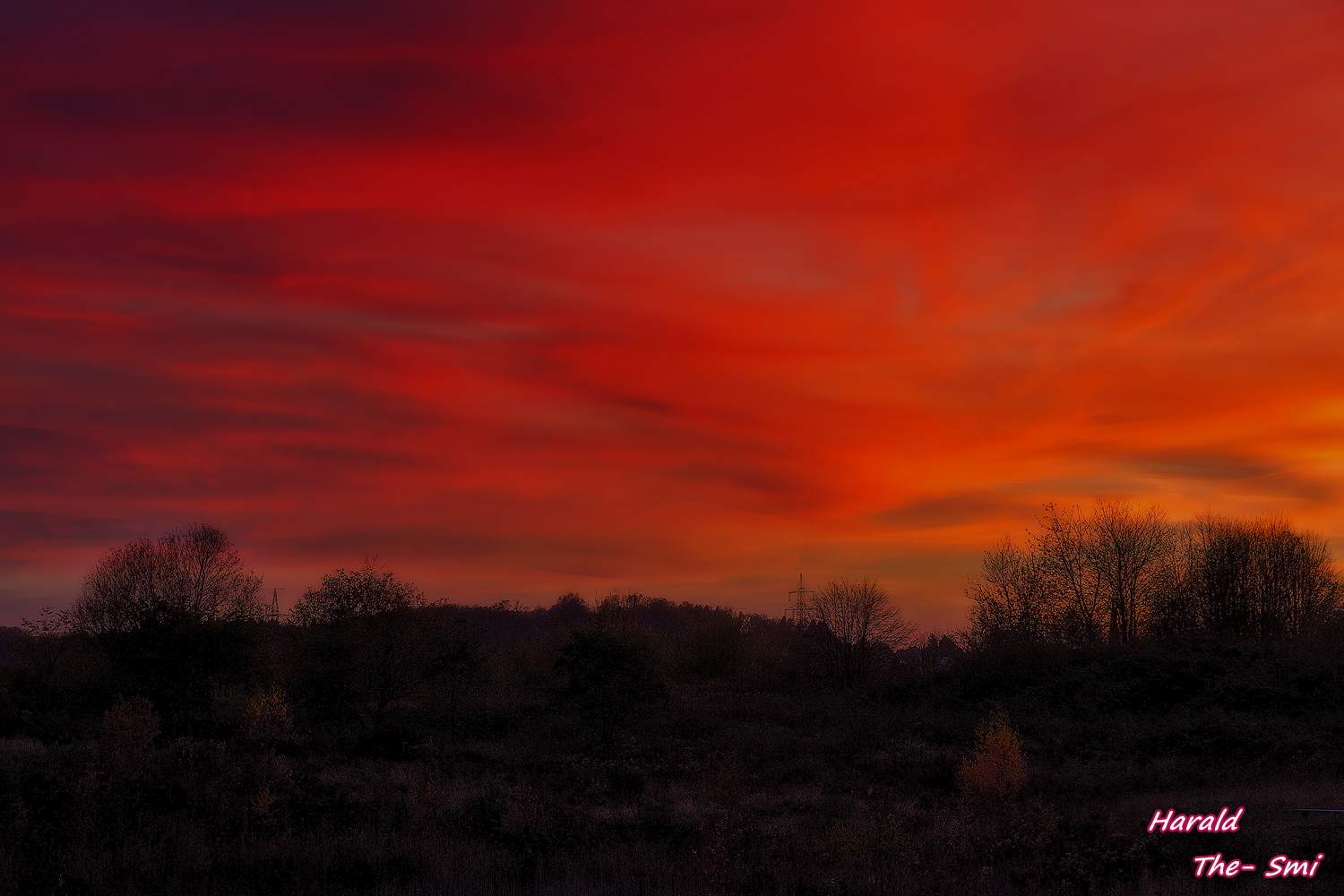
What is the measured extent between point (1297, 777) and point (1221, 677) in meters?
15.4

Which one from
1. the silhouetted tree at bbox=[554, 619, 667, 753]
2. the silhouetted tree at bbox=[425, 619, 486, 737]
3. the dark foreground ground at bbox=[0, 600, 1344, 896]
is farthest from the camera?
the silhouetted tree at bbox=[425, 619, 486, 737]

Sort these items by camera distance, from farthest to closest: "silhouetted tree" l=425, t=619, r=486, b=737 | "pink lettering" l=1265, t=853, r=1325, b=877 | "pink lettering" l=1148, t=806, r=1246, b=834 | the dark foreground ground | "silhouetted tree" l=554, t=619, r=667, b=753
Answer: "silhouetted tree" l=425, t=619, r=486, b=737 → "silhouetted tree" l=554, t=619, r=667, b=753 → "pink lettering" l=1148, t=806, r=1246, b=834 → the dark foreground ground → "pink lettering" l=1265, t=853, r=1325, b=877

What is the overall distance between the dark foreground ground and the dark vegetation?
0.15 metres

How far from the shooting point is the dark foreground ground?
59.3 feet

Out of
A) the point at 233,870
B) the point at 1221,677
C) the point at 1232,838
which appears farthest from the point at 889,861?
the point at 1221,677

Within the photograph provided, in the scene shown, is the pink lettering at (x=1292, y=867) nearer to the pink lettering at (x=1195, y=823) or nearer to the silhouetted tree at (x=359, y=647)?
the pink lettering at (x=1195, y=823)

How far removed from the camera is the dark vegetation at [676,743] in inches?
727

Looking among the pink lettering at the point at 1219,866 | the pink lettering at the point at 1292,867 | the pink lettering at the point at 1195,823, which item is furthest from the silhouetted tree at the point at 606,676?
the pink lettering at the point at 1292,867

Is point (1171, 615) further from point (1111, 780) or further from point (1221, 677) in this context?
point (1111, 780)

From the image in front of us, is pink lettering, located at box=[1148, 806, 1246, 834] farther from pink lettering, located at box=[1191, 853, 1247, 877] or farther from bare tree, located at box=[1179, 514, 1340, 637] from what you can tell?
bare tree, located at box=[1179, 514, 1340, 637]

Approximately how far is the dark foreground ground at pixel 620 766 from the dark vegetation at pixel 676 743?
0.15m

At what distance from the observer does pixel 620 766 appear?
34.6m

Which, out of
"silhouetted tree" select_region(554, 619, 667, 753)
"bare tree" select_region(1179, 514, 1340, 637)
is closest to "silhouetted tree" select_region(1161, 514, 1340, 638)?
"bare tree" select_region(1179, 514, 1340, 637)

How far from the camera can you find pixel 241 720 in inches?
1491
